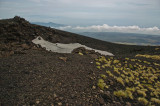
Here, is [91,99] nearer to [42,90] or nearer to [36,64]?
[42,90]

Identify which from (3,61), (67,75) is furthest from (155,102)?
(3,61)

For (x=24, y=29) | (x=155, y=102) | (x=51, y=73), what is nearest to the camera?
(x=155, y=102)

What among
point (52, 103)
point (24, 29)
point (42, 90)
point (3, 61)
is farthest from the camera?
point (24, 29)

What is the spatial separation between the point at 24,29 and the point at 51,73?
17688 millimetres

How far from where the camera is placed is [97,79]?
25.0 ft

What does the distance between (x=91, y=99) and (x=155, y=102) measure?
3.67 metres

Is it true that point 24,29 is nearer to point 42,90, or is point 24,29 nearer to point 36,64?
point 36,64

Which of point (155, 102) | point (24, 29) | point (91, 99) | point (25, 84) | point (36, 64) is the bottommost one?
point (155, 102)

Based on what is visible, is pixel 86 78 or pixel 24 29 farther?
pixel 24 29

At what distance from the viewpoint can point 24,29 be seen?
22031mm

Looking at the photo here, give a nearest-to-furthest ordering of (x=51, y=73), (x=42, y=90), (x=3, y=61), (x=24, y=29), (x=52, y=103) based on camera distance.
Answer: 1. (x=52, y=103)
2. (x=42, y=90)
3. (x=51, y=73)
4. (x=3, y=61)
5. (x=24, y=29)

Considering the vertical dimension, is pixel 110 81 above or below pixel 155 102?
above

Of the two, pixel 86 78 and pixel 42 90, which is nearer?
pixel 42 90

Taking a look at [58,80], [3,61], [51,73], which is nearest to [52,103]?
[58,80]
